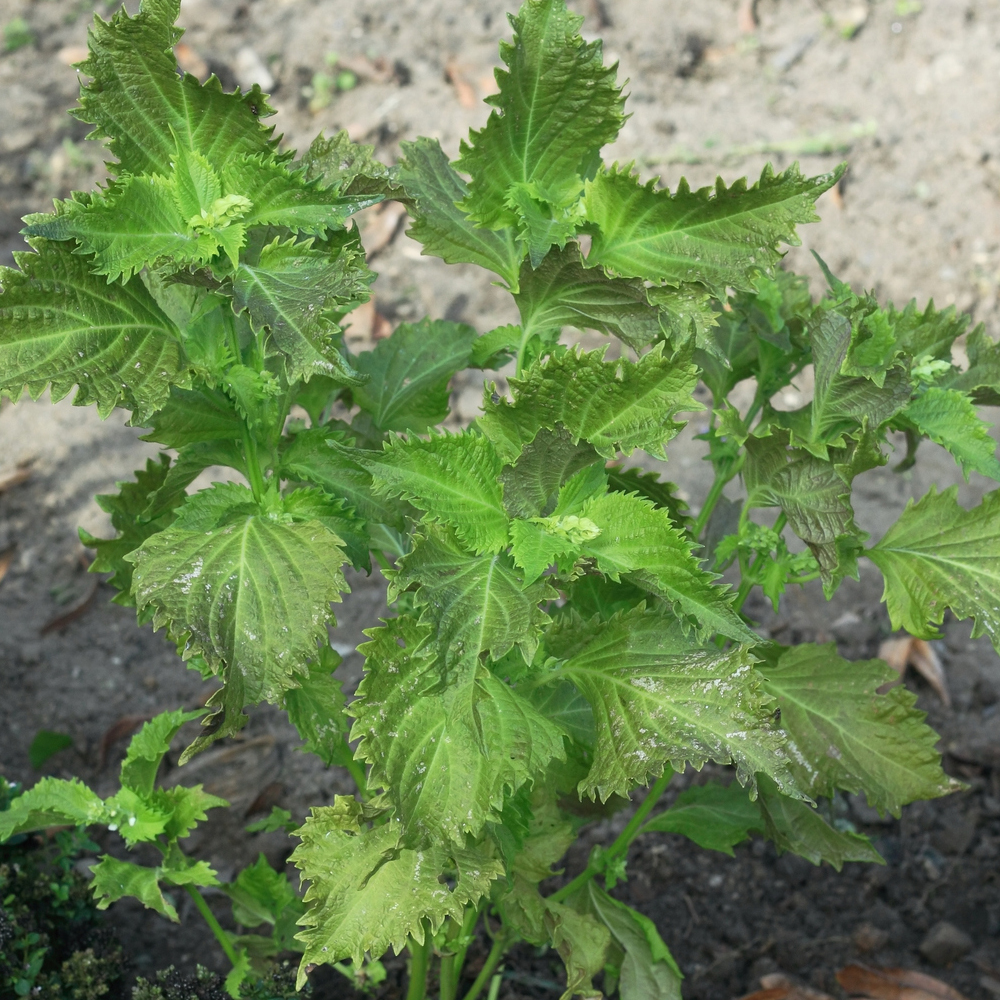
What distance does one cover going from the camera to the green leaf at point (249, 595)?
149 cm

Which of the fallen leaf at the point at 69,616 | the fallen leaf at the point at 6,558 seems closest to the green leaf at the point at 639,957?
the fallen leaf at the point at 69,616

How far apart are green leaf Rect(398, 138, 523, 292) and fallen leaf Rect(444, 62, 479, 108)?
3126mm

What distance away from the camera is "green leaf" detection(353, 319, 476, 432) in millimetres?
1942

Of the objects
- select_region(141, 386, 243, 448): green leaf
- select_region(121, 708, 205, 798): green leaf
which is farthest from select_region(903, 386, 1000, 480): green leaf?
select_region(121, 708, 205, 798): green leaf

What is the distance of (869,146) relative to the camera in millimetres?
4613

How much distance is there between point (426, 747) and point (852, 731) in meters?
0.80

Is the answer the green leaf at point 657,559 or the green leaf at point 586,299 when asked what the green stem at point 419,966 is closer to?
the green leaf at point 657,559

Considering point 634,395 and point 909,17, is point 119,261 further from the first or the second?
point 909,17

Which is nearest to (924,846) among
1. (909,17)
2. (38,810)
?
(38,810)

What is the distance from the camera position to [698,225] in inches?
63.2

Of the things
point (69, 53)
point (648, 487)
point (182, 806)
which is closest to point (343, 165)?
point (648, 487)

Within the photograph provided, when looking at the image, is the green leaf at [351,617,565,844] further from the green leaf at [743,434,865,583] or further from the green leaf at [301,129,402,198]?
the green leaf at [301,129,402,198]

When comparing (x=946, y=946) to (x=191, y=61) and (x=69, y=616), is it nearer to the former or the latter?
(x=69, y=616)

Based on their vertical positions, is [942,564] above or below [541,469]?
below
